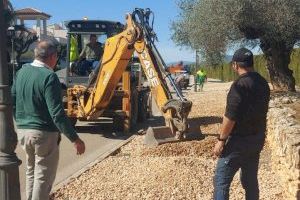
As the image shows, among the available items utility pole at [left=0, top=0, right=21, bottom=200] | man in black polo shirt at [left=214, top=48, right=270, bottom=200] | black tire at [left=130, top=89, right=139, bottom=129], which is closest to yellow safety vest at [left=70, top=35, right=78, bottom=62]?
black tire at [left=130, top=89, right=139, bottom=129]

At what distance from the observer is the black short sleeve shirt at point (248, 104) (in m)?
4.98

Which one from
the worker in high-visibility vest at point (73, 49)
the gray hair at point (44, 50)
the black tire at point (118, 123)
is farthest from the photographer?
the worker in high-visibility vest at point (73, 49)

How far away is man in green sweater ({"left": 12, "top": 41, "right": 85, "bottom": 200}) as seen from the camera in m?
4.90

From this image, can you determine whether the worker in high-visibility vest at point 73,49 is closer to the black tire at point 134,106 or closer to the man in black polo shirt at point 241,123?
the black tire at point 134,106

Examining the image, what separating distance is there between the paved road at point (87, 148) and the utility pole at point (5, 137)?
2.85m

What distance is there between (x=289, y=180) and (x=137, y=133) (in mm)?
7492

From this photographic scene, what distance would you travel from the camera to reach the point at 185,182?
23.7 feet

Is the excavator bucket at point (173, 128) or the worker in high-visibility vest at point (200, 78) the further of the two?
the worker in high-visibility vest at point (200, 78)

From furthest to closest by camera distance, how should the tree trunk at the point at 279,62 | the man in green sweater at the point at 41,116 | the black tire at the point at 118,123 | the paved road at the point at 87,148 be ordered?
the tree trunk at the point at 279,62
the black tire at the point at 118,123
the paved road at the point at 87,148
the man in green sweater at the point at 41,116

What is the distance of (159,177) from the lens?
755cm

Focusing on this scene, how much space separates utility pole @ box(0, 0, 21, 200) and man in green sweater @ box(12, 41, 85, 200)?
72 cm

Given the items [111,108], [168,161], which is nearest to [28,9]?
[111,108]

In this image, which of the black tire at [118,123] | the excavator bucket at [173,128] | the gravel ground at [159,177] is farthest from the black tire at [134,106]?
the gravel ground at [159,177]

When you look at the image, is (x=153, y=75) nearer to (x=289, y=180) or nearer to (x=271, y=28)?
(x=289, y=180)
